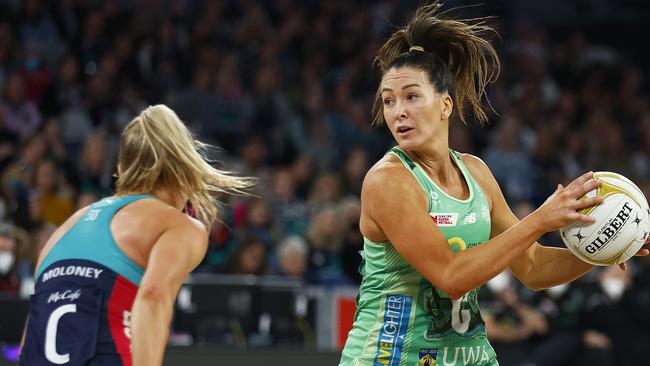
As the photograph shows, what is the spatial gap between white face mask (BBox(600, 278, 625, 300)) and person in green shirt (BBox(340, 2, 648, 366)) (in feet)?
18.3

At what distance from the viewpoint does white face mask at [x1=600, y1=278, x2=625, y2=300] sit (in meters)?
9.61

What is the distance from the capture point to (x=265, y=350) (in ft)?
24.7

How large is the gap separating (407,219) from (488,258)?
33 cm

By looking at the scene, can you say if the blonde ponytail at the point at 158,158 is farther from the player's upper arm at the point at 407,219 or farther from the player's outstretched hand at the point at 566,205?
the player's outstretched hand at the point at 566,205

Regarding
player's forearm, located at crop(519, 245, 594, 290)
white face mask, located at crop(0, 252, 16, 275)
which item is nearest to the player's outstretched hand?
player's forearm, located at crop(519, 245, 594, 290)

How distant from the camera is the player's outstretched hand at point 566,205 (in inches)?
144

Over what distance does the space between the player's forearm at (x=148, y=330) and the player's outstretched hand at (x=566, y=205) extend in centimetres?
133

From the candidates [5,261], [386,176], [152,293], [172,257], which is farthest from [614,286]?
[152,293]

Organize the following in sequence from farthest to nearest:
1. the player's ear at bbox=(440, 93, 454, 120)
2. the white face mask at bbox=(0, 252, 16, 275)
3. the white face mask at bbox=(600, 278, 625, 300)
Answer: the white face mask at bbox=(600, 278, 625, 300) < the white face mask at bbox=(0, 252, 16, 275) < the player's ear at bbox=(440, 93, 454, 120)

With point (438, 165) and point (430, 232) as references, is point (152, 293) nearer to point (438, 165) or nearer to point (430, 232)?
point (430, 232)

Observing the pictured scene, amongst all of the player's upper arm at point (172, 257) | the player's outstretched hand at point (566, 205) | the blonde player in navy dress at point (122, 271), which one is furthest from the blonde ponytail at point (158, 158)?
the player's outstretched hand at point (566, 205)

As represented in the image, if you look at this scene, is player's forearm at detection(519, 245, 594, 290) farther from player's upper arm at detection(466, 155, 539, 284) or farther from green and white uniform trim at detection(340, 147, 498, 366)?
green and white uniform trim at detection(340, 147, 498, 366)

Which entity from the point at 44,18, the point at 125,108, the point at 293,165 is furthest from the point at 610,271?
the point at 44,18

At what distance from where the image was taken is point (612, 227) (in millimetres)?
3873
